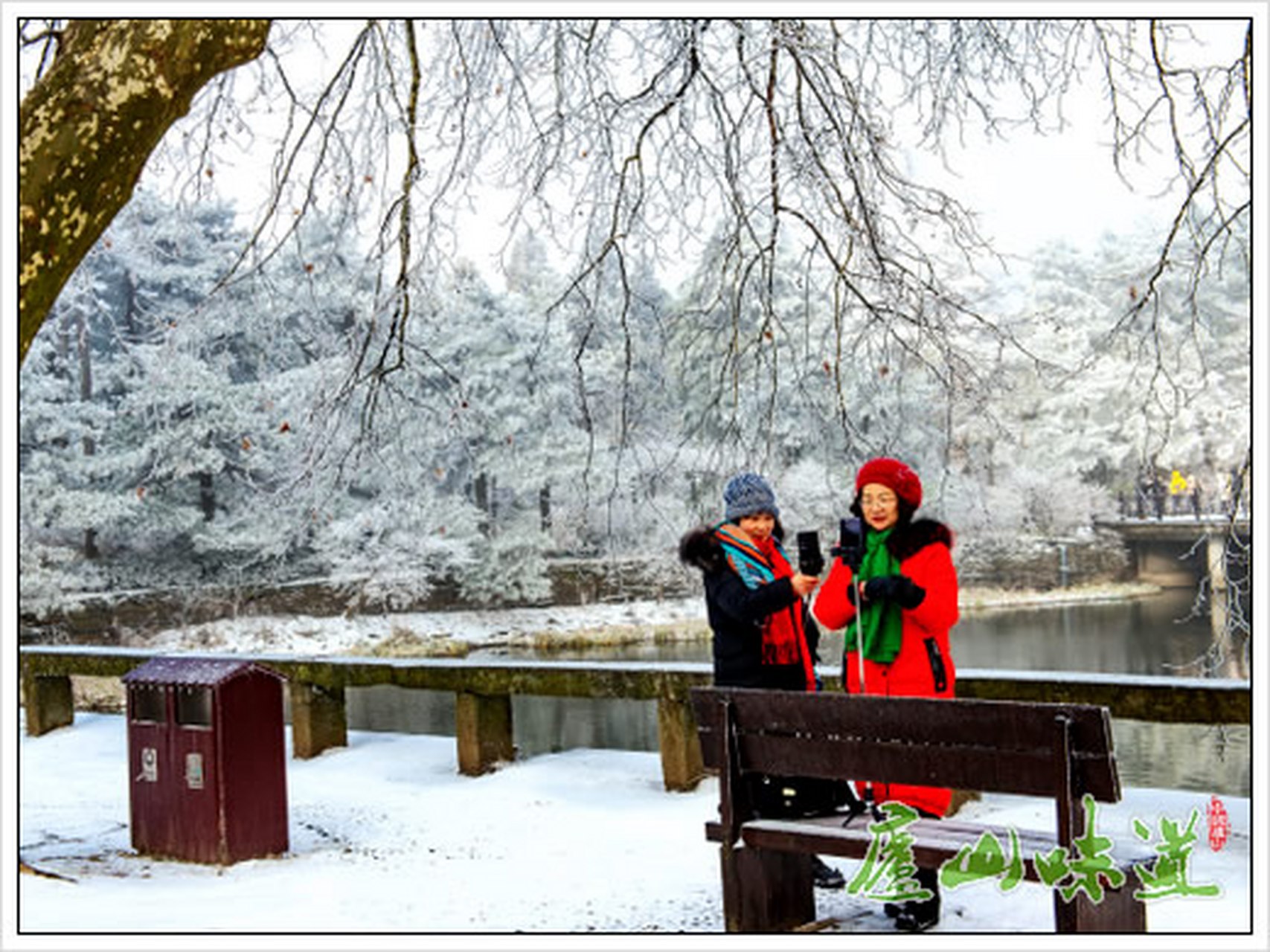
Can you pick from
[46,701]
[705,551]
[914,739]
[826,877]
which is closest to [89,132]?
[705,551]

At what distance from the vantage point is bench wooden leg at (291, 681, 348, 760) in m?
7.21

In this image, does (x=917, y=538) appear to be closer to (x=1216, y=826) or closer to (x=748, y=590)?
(x=748, y=590)

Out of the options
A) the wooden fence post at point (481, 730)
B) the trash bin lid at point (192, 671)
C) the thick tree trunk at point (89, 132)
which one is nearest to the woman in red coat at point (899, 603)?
the thick tree trunk at point (89, 132)

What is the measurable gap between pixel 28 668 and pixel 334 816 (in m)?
2.83

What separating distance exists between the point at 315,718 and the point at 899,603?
12.3 feet

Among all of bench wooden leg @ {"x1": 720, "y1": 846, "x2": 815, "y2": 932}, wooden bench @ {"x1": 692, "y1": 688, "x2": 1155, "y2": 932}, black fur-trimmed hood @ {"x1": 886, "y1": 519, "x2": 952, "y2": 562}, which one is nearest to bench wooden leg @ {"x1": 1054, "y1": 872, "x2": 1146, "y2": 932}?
wooden bench @ {"x1": 692, "y1": 688, "x2": 1155, "y2": 932}

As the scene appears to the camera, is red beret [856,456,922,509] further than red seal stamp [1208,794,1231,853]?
No

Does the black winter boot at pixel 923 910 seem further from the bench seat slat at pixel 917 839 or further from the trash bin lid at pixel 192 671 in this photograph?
the trash bin lid at pixel 192 671

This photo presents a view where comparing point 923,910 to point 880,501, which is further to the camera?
point 880,501

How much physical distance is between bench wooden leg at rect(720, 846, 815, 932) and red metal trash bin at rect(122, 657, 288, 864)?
1.95 meters

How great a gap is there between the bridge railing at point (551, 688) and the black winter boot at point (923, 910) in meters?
1.29

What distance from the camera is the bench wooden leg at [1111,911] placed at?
3.57 metres

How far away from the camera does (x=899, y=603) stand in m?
4.18

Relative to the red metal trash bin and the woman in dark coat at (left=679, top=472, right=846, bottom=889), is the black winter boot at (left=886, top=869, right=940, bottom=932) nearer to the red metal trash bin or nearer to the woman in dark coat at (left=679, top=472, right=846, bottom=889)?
the woman in dark coat at (left=679, top=472, right=846, bottom=889)
